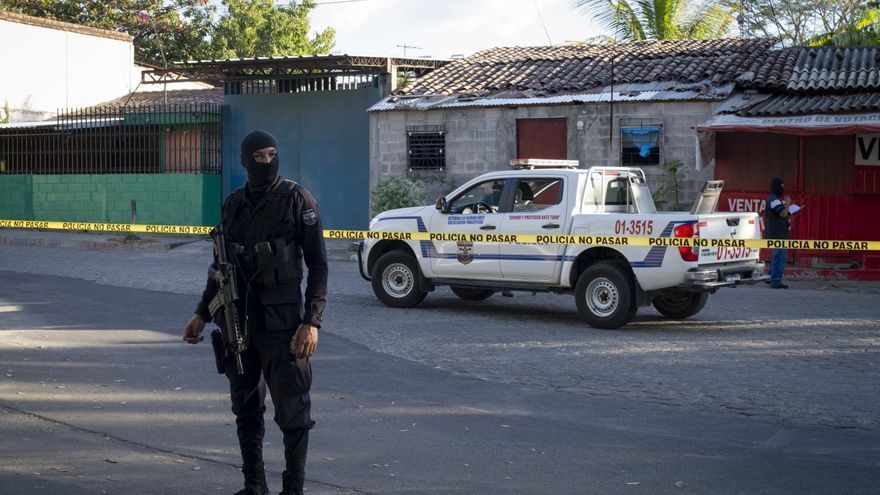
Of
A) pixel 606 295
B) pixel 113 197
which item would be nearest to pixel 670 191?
pixel 606 295

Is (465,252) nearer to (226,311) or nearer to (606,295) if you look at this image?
(606,295)

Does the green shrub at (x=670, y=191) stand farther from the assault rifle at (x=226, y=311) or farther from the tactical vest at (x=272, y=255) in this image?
the assault rifle at (x=226, y=311)

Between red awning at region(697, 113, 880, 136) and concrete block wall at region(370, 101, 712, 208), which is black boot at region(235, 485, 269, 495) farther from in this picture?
concrete block wall at region(370, 101, 712, 208)

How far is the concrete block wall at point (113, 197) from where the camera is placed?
26547 mm

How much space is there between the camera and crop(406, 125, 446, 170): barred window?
76.1 ft

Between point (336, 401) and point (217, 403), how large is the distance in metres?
0.85

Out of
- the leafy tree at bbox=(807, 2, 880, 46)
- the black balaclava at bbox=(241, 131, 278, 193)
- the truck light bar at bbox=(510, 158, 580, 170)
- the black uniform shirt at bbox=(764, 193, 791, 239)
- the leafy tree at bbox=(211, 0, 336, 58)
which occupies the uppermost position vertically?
the leafy tree at bbox=(211, 0, 336, 58)

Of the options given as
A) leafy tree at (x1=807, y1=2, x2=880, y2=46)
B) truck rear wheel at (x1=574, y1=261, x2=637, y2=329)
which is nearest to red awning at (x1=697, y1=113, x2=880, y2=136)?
truck rear wheel at (x1=574, y1=261, x2=637, y2=329)

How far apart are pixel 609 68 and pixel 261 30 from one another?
26.2 metres

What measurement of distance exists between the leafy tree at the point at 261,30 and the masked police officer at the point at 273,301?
40.2 m

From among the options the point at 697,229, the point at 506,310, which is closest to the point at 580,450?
the point at 697,229

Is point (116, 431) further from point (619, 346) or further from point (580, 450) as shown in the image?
point (619, 346)

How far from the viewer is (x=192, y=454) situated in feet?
20.9

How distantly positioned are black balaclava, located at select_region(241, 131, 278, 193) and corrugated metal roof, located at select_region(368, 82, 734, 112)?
16.0 metres
